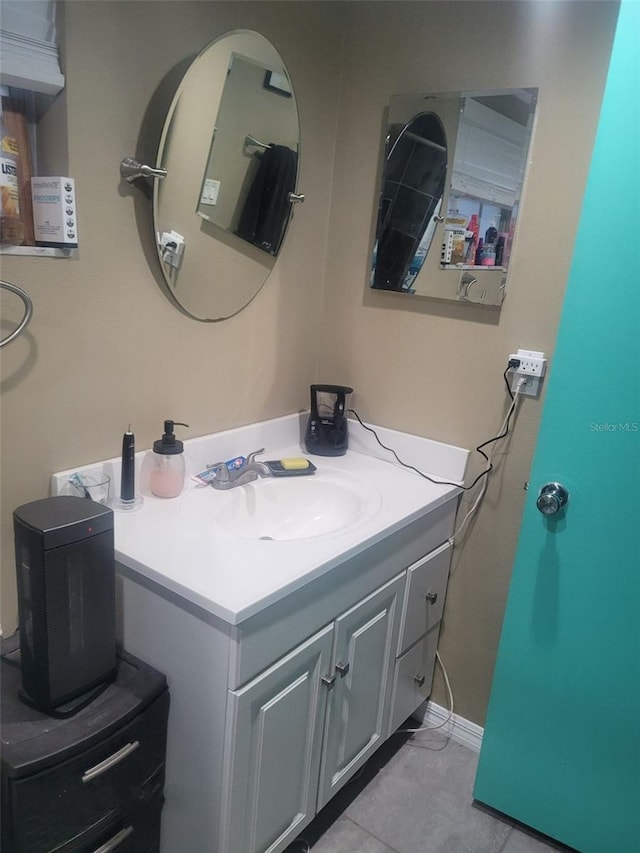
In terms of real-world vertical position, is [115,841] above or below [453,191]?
below

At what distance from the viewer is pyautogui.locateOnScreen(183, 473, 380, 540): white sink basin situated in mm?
1622

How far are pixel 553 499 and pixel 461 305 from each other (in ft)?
2.00

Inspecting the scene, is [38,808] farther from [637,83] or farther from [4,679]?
[637,83]

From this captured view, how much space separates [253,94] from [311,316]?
66 cm

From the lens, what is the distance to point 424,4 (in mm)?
1698

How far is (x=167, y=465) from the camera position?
154 centimetres

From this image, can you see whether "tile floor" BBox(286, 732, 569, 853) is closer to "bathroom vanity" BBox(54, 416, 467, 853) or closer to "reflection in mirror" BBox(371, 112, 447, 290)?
"bathroom vanity" BBox(54, 416, 467, 853)

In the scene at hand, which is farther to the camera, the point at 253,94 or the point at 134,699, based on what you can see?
the point at 253,94

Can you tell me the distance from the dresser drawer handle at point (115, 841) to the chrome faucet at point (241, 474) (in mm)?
754

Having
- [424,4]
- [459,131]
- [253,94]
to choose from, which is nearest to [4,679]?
[253,94]

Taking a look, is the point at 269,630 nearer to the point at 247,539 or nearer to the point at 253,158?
the point at 247,539

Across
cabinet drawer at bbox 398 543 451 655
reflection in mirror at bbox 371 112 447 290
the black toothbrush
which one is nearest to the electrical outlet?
reflection in mirror at bbox 371 112 447 290

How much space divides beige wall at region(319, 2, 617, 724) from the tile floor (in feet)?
0.69

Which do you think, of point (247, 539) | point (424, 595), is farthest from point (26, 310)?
point (424, 595)
